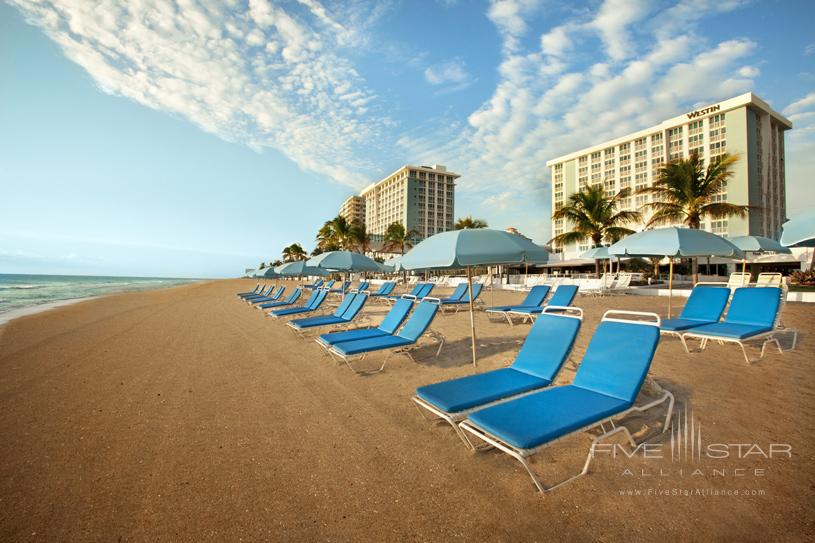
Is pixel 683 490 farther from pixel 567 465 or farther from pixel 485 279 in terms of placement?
pixel 485 279

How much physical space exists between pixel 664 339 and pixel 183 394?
25.2 ft

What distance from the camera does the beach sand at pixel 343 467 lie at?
6.67ft

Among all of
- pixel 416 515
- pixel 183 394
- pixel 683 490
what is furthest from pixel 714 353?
pixel 183 394

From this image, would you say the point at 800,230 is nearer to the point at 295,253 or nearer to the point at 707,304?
the point at 707,304

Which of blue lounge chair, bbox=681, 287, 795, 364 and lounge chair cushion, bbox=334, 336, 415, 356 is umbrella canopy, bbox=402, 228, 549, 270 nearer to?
lounge chair cushion, bbox=334, 336, 415, 356

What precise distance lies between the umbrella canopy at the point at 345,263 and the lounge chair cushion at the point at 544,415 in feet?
30.0

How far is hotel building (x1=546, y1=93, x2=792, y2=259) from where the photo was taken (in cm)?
5316

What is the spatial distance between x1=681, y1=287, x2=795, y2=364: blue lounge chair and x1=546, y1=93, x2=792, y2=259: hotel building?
52847 mm

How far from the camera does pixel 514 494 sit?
2270mm

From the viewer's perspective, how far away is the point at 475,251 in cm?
411

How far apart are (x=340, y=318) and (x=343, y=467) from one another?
212 inches

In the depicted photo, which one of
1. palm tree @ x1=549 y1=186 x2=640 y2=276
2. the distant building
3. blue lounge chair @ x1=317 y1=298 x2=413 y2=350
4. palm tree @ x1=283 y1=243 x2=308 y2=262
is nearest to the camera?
blue lounge chair @ x1=317 y1=298 x2=413 y2=350

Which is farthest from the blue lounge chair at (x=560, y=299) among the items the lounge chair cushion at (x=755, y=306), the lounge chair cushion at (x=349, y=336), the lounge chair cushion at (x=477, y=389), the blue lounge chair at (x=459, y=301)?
the lounge chair cushion at (x=477, y=389)

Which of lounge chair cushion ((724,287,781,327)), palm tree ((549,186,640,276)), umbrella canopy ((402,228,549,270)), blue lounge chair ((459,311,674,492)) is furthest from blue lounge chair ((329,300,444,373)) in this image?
palm tree ((549,186,640,276))
